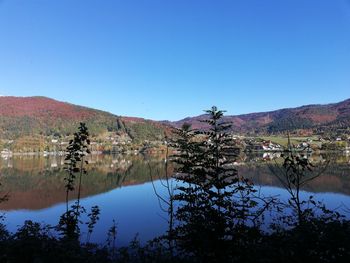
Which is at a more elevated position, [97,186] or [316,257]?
[316,257]

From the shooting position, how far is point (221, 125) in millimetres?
11523

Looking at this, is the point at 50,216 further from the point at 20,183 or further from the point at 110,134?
the point at 110,134

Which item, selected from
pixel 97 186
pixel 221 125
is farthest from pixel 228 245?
pixel 97 186

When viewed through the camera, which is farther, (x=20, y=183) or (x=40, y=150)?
(x=40, y=150)

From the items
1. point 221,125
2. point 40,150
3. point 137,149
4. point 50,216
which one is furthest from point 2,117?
point 221,125

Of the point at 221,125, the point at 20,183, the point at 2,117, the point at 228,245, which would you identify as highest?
the point at 2,117

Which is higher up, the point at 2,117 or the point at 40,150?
the point at 2,117

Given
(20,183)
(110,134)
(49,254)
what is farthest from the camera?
(110,134)

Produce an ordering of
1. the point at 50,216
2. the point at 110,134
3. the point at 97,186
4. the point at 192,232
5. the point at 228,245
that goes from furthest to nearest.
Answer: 1. the point at 110,134
2. the point at 97,186
3. the point at 50,216
4. the point at 192,232
5. the point at 228,245

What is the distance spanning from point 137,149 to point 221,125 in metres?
147

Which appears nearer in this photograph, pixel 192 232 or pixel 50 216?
→ pixel 192 232

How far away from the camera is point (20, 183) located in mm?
48812

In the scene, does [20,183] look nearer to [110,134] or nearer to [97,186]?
[97,186]

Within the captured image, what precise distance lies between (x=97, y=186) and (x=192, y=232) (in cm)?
4029
